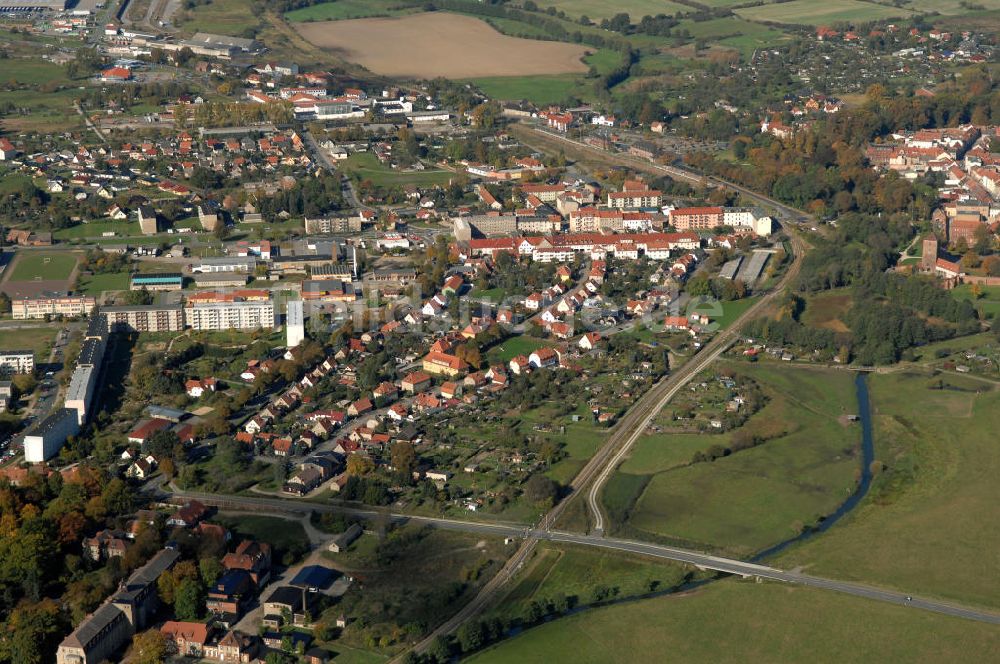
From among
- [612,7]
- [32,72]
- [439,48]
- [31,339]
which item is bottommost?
[31,339]

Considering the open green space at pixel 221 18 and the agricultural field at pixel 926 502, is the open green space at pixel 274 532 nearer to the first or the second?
the agricultural field at pixel 926 502

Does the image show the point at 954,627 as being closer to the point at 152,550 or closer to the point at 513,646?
the point at 513,646

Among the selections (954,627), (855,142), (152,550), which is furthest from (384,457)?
(855,142)

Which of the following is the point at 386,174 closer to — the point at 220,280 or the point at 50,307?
the point at 220,280

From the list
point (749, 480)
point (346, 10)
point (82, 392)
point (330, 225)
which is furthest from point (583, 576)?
point (346, 10)

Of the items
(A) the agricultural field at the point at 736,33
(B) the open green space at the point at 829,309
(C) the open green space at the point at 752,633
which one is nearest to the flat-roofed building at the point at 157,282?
(B) the open green space at the point at 829,309

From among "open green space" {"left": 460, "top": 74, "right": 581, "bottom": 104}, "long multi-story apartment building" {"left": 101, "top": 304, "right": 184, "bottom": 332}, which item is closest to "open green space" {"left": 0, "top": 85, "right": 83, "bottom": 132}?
"open green space" {"left": 460, "top": 74, "right": 581, "bottom": 104}
